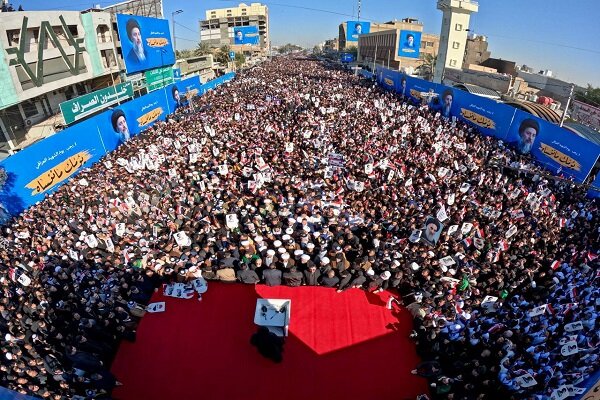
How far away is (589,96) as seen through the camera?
37094mm

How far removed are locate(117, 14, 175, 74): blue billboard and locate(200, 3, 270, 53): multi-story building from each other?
241 feet

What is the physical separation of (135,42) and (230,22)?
309ft

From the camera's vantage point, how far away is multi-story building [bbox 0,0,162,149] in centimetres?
1642

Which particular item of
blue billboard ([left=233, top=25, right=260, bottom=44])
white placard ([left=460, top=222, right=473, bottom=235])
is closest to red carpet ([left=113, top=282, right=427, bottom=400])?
white placard ([left=460, top=222, right=473, bottom=235])

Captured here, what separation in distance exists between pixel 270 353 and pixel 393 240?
174 inches

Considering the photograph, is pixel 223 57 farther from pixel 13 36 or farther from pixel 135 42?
pixel 13 36

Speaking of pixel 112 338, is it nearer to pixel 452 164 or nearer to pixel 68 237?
pixel 68 237

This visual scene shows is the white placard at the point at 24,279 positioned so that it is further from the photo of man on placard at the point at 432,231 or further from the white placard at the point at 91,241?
the photo of man on placard at the point at 432,231

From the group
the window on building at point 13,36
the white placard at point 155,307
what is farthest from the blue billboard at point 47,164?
the white placard at point 155,307

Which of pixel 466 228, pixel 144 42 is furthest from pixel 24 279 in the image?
pixel 144 42

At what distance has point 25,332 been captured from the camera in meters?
6.45

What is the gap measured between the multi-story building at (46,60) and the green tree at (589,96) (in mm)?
46461

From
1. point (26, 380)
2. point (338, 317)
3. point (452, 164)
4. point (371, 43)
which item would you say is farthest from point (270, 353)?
point (371, 43)

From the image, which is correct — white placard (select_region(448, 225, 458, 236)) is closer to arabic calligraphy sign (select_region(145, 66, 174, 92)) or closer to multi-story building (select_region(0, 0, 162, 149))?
multi-story building (select_region(0, 0, 162, 149))
